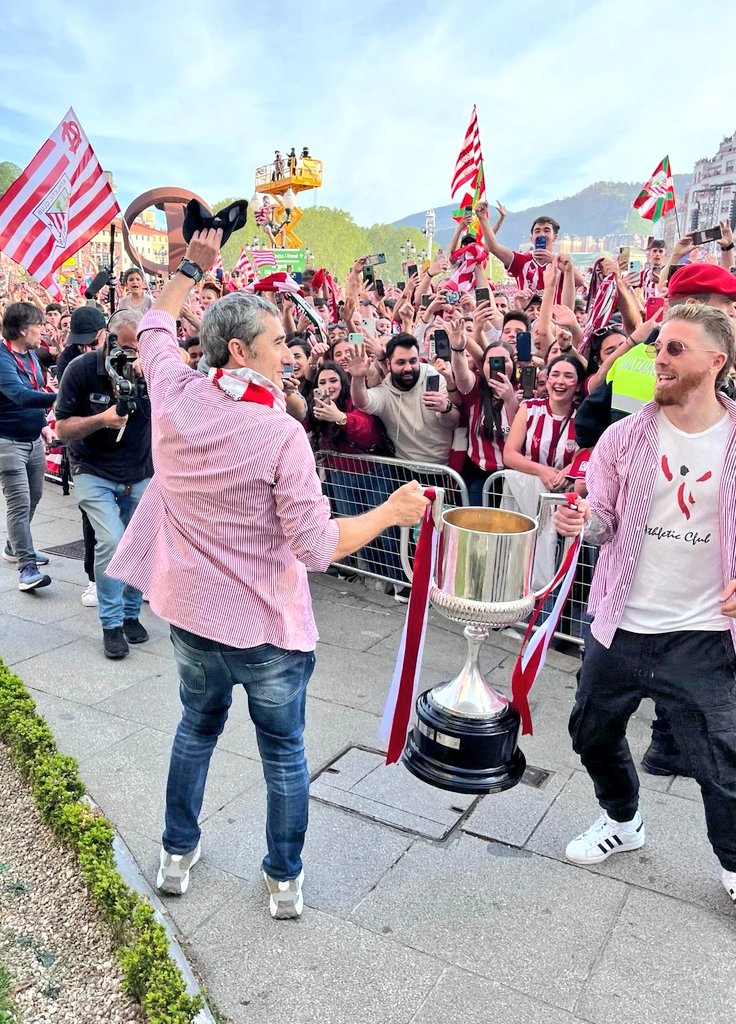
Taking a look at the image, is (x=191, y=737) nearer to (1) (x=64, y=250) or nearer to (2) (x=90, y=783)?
(2) (x=90, y=783)

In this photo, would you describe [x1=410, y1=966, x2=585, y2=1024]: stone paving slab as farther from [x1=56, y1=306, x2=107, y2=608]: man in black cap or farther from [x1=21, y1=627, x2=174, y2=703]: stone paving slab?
[x1=56, y1=306, x2=107, y2=608]: man in black cap

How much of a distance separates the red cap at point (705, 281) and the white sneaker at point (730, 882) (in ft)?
6.63

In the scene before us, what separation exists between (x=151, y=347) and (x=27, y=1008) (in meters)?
2.05

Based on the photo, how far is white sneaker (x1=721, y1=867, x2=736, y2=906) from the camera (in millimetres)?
2818

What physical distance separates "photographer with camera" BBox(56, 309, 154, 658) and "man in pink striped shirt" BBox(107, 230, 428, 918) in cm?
214

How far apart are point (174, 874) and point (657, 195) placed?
27.5 feet

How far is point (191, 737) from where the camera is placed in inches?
109

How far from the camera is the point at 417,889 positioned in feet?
9.53

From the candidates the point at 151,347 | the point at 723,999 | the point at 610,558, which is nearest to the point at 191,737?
the point at 151,347

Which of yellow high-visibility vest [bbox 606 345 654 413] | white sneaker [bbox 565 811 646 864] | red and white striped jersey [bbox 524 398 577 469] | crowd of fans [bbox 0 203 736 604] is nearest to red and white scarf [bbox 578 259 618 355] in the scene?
crowd of fans [bbox 0 203 736 604]

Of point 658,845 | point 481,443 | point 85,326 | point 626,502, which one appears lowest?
point 658,845

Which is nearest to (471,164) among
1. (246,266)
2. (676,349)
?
(246,266)

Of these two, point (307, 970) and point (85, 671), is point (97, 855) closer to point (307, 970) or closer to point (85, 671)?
point (307, 970)

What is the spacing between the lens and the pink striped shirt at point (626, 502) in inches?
102
